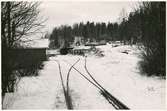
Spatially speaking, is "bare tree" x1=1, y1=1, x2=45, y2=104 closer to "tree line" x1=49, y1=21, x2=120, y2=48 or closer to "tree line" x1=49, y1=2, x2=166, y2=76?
"tree line" x1=49, y1=2, x2=166, y2=76

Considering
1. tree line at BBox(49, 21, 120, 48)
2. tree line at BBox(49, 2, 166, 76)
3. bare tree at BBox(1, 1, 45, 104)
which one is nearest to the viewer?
bare tree at BBox(1, 1, 45, 104)

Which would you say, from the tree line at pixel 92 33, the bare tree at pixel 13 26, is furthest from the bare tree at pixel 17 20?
the tree line at pixel 92 33

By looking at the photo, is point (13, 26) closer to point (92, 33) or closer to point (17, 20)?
point (17, 20)

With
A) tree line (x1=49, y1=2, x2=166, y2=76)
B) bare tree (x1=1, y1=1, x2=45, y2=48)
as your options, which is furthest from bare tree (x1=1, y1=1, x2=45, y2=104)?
tree line (x1=49, y1=2, x2=166, y2=76)

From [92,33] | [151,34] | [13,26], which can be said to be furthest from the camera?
[92,33]

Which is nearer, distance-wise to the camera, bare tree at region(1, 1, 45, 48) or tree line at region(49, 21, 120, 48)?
bare tree at region(1, 1, 45, 48)

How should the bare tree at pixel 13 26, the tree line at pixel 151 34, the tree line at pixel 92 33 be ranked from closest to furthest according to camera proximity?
1. the bare tree at pixel 13 26
2. the tree line at pixel 151 34
3. the tree line at pixel 92 33

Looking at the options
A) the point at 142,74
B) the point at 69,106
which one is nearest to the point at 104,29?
the point at 142,74

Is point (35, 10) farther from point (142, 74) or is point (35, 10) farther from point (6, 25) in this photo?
point (142, 74)

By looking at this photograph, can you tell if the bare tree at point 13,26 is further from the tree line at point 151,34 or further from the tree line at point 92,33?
the tree line at point 92,33

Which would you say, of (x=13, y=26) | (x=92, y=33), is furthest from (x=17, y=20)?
(x=92, y=33)

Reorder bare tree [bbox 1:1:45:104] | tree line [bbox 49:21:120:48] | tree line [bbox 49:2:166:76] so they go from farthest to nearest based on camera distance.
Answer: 1. tree line [bbox 49:21:120:48]
2. tree line [bbox 49:2:166:76]
3. bare tree [bbox 1:1:45:104]

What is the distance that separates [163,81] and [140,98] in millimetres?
4861

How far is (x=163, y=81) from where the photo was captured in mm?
16234
